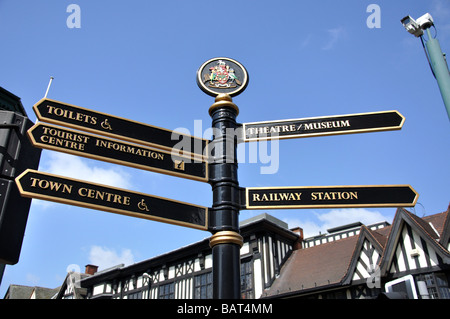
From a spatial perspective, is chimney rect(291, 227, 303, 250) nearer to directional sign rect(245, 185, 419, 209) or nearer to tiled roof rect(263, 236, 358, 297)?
tiled roof rect(263, 236, 358, 297)

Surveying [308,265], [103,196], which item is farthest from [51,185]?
[308,265]

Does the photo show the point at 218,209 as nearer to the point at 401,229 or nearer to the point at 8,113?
the point at 8,113

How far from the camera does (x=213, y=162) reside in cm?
442

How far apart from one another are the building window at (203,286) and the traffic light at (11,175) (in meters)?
19.7

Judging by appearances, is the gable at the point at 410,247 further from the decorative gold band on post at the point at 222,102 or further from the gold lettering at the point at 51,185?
the gold lettering at the point at 51,185

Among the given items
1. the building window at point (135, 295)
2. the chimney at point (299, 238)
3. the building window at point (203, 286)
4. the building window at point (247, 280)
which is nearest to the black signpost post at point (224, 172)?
the building window at point (247, 280)

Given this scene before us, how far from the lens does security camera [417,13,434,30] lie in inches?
196

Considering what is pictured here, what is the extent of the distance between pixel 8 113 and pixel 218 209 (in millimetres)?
2189

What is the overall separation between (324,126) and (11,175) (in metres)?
3.41

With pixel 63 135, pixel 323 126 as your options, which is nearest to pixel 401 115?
pixel 323 126

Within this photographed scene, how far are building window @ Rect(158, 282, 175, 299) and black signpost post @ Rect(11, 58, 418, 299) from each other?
801 inches

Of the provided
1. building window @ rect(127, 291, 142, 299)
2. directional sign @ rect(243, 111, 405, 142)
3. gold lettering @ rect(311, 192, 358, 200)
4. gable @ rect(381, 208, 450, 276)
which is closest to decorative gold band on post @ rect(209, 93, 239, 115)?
directional sign @ rect(243, 111, 405, 142)

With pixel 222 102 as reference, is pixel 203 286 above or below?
above

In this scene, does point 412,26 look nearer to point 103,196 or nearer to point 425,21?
point 425,21
